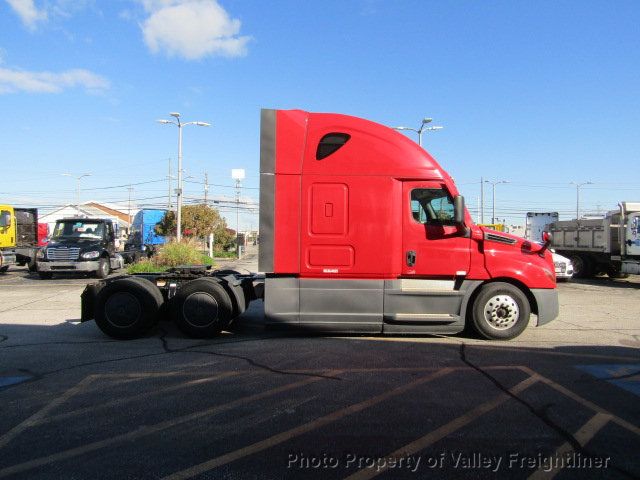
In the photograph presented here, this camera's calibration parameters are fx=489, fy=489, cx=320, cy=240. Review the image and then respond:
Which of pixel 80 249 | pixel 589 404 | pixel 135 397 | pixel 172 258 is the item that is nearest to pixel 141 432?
pixel 135 397

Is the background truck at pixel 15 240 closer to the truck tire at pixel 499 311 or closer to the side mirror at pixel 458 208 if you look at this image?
the side mirror at pixel 458 208

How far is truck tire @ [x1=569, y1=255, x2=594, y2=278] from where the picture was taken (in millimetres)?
20062

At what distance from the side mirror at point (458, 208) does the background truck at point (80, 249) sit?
14.9 metres

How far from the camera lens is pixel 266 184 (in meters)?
7.12

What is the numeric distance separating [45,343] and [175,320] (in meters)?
1.95

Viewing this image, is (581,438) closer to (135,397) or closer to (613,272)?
(135,397)

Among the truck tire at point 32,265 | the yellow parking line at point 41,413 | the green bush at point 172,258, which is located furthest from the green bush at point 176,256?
the yellow parking line at point 41,413

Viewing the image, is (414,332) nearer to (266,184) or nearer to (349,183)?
(349,183)

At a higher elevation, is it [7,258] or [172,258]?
[172,258]

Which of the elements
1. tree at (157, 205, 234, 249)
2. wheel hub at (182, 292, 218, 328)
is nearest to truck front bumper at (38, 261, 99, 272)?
wheel hub at (182, 292, 218, 328)

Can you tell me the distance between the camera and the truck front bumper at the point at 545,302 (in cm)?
737

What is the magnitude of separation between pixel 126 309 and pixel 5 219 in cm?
1863

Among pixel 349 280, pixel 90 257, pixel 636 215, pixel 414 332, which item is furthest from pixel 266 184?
pixel 636 215

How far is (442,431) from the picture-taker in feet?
13.1
